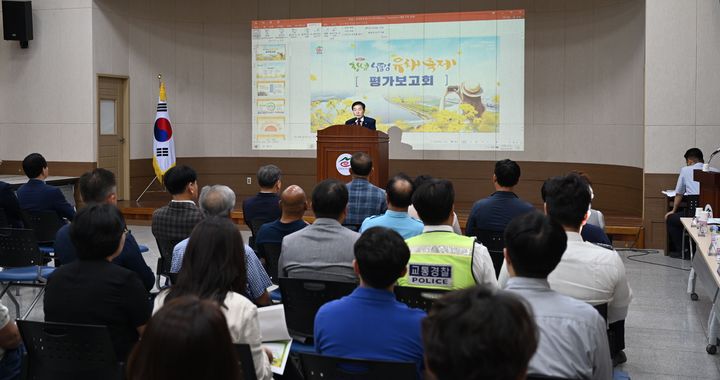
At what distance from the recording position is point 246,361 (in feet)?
7.97

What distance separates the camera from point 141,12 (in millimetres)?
12445

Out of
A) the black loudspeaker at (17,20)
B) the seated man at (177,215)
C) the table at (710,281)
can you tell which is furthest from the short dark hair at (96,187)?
the black loudspeaker at (17,20)

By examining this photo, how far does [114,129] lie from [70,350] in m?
10.1

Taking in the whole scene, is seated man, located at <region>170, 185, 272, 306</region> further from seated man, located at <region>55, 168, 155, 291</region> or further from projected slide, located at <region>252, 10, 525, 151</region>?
projected slide, located at <region>252, 10, 525, 151</region>

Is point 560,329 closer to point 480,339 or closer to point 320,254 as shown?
point 480,339

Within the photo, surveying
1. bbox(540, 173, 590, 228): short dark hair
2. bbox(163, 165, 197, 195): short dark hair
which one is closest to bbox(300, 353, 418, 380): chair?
bbox(540, 173, 590, 228): short dark hair

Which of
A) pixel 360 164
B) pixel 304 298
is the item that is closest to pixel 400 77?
pixel 360 164

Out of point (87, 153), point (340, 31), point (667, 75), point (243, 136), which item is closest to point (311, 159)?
point (243, 136)

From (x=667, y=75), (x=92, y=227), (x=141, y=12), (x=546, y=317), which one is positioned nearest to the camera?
(x=546, y=317)

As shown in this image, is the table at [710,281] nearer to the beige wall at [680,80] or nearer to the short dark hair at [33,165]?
the beige wall at [680,80]

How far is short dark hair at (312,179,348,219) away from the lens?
152 inches

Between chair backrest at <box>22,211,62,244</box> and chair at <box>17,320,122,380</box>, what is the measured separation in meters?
3.45

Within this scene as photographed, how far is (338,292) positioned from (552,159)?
869 centimetres

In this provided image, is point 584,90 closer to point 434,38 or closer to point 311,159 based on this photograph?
point 434,38
